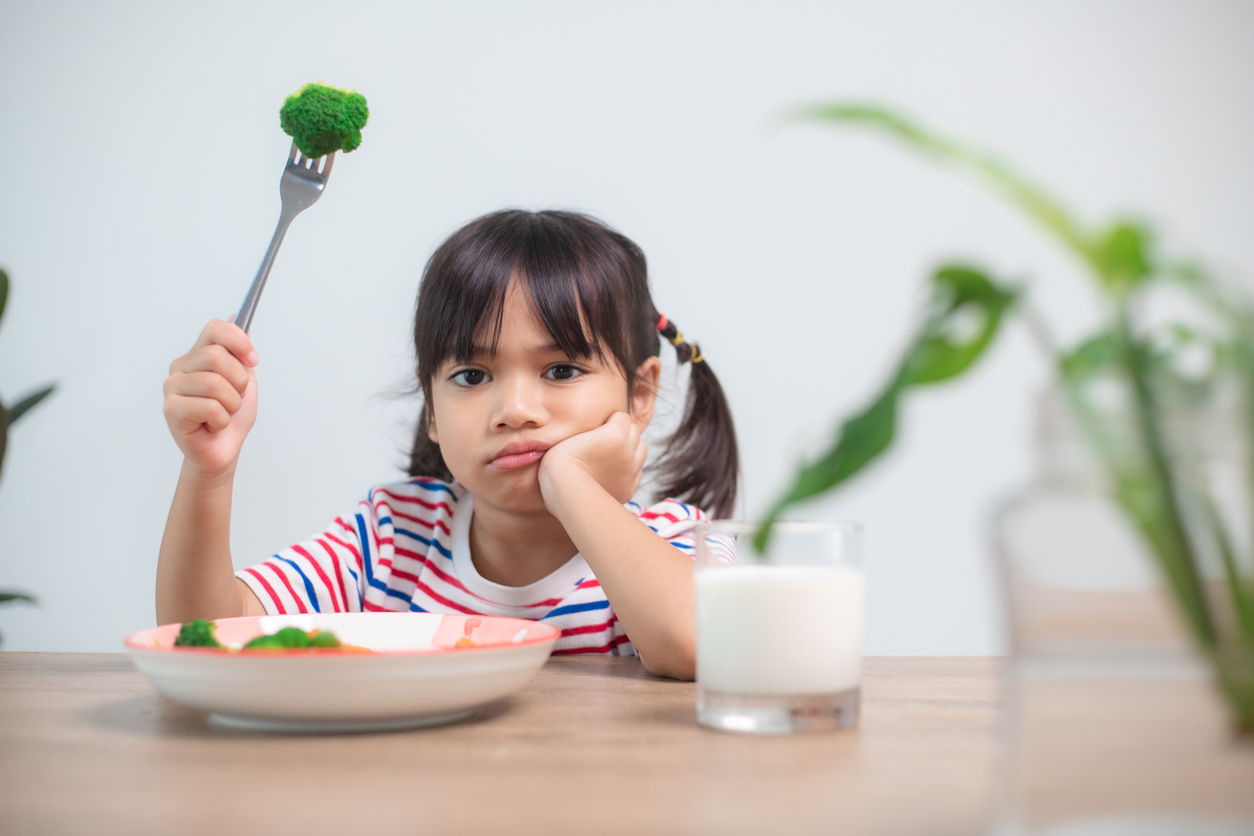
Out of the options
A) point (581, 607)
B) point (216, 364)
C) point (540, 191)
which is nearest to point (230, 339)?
point (216, 364)

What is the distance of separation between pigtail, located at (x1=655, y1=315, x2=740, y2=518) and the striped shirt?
0.14m

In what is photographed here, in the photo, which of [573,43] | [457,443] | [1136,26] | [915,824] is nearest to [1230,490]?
[915,824]

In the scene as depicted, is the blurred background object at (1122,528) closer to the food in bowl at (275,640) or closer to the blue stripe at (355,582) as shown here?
the food in bowl at (275,640)

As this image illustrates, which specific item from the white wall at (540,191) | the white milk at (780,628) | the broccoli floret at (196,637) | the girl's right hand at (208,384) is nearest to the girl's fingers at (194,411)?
the girl's right hand at (208,384)

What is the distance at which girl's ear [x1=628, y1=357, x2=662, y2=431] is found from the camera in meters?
1.30

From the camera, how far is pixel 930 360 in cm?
32

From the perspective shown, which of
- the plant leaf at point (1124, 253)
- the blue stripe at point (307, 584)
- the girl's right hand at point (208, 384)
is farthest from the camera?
the blue stripe at point (307, 584)

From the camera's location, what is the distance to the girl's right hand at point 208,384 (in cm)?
88

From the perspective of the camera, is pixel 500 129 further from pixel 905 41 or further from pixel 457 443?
pixel 457 443

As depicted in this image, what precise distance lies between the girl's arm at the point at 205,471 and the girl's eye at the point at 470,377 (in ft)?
→ 0.78

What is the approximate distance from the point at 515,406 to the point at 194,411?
332mm

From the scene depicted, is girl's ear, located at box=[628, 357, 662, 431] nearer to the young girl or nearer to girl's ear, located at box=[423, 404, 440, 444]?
the young girl

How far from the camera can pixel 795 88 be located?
221cm

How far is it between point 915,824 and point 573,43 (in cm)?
213
